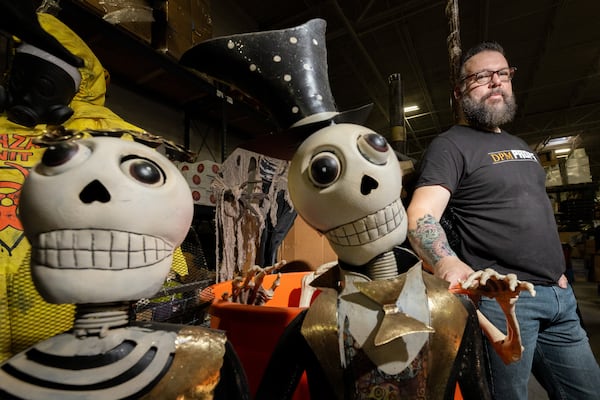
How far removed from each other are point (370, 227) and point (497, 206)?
64cm

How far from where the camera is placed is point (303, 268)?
5.67ft

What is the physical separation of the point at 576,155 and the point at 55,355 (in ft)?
27.0

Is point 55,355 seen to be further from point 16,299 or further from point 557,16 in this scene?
point 557,16

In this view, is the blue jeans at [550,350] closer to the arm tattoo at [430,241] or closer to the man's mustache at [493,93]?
the arm tattoo at [430,241]

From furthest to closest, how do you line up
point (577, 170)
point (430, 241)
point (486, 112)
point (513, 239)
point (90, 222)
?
point (577, 170)
point (486, 112)
point (513, 239)
point (430, 241)
point (90, 222)

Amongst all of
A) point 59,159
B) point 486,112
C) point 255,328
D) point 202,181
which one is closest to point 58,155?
point 59,159

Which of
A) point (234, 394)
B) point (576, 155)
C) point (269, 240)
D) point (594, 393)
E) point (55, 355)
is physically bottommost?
point (594, 393)

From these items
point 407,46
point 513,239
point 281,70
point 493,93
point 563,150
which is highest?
point 407,46

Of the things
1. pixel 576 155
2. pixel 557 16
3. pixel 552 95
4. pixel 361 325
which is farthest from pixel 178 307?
pixel 576 155

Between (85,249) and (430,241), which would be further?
(430,241)

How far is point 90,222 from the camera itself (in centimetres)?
43

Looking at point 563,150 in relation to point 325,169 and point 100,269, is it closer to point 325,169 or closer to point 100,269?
point 325,169

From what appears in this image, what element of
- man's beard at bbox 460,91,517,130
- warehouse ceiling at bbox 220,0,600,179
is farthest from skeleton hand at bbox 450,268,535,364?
warehouse ceiling at bbox 220,0,600,179

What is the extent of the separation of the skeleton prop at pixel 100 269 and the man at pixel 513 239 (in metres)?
0.63
